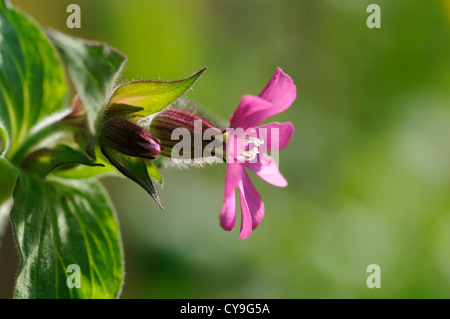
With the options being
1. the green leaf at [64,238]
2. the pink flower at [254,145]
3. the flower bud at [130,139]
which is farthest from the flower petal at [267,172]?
the green leaf at [64,238]

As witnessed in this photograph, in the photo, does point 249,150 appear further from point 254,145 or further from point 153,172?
point 153,172

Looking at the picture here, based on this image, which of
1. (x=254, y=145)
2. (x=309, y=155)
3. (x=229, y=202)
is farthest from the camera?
(x=309, y=155)

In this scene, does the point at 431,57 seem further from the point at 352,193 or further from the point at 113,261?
the point at 113,261

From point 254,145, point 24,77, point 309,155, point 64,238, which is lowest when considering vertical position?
point 64,238

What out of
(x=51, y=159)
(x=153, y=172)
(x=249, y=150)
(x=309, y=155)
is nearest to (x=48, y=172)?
(x=51, y=159)

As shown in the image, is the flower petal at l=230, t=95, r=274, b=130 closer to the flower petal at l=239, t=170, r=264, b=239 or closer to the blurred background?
the flower petal at l=239, t=170, r=264, b=239
